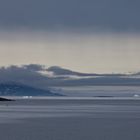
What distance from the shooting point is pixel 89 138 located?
201ft

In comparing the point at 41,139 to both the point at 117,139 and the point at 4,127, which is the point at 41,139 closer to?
the point at 117,139

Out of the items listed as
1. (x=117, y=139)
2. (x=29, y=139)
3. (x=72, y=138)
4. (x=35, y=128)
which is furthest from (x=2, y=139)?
(x=35, y=128)

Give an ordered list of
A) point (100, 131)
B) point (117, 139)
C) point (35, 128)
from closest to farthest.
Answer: point (117, 139) < point (100, 131) < point (35, 128)

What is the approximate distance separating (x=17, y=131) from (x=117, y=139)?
14.9 meters

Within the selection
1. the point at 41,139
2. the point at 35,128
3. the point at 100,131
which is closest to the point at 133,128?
the point at 100,131

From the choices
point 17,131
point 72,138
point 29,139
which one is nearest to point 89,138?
point 72,138

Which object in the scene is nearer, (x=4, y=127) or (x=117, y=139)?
(x=117, y=139)

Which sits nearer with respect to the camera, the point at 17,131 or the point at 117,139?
the point at 117,139

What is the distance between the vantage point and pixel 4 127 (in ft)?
251

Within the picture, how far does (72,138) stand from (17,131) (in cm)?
1156

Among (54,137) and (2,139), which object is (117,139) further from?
(2,139)

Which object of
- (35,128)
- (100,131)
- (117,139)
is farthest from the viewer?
(35,128)

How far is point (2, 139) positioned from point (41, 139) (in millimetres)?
3550

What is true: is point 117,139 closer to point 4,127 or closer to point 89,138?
point 89,138
